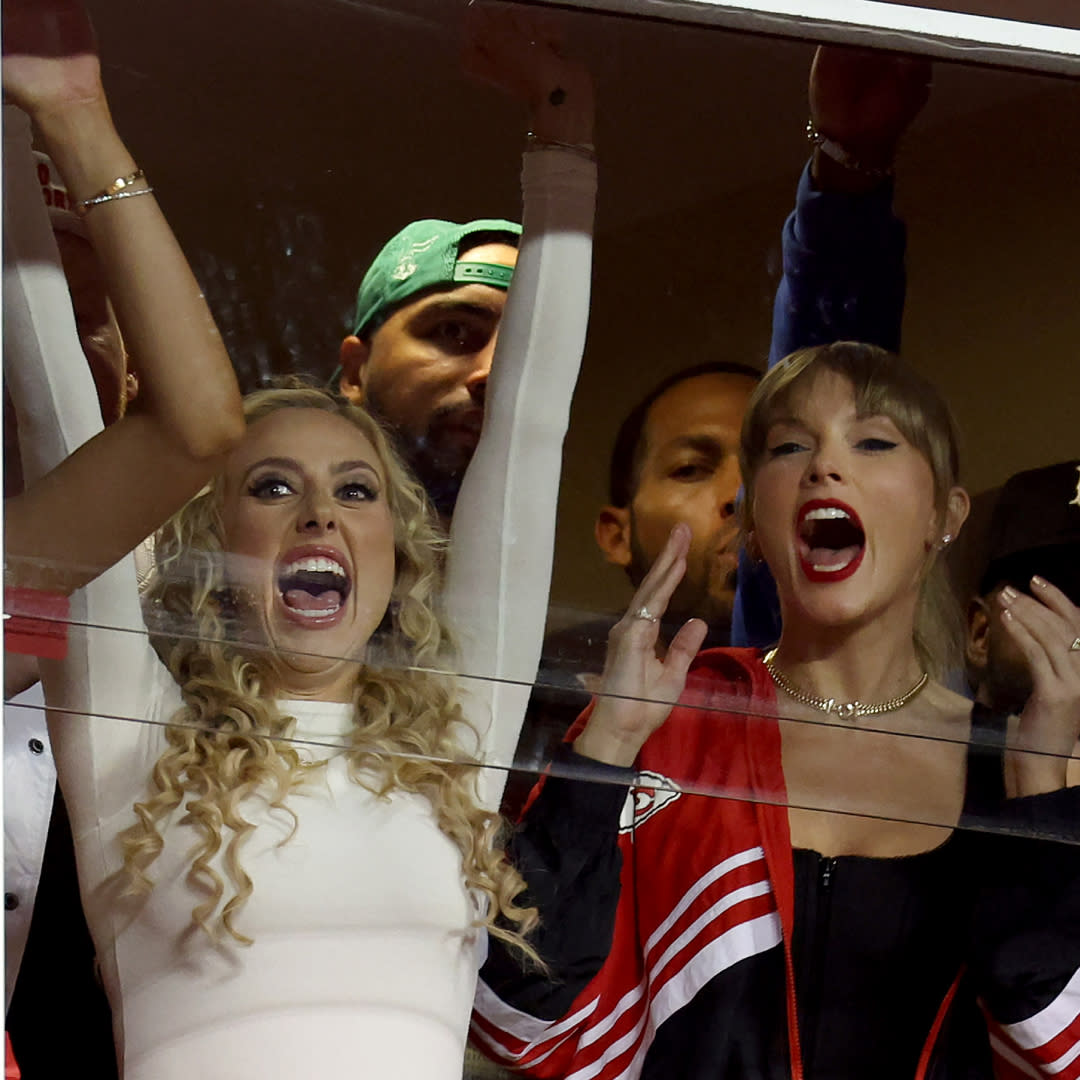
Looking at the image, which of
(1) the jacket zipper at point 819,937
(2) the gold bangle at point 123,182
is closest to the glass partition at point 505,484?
(2) the gold bangle at point 123,182

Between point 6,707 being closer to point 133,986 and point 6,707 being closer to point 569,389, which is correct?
point 133,986

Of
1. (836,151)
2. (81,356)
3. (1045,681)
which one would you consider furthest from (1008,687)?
(81,356)

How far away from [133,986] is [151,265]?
45cm

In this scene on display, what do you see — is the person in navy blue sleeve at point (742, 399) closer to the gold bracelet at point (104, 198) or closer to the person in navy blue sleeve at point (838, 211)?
the person in navy blue sleeve at point (838, 211)

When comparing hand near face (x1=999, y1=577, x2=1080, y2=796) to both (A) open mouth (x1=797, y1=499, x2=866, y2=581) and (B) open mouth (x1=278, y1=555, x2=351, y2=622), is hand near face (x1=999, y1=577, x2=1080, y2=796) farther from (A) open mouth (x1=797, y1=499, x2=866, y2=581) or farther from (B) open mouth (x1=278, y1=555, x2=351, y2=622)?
(B) open mouth (x1=278, y1=555, x2=351, y2=622)

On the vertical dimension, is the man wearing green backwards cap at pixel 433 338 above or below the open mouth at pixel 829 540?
above

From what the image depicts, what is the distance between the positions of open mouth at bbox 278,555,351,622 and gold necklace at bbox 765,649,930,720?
0.27 meters

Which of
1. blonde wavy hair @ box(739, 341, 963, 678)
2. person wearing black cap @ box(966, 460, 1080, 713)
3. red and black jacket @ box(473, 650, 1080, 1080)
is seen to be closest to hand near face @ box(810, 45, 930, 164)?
blonde wavy hair @ box(739, 341, 963, 678)

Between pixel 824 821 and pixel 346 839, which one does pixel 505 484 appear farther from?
pixel 824 821

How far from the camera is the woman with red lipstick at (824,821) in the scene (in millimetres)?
912

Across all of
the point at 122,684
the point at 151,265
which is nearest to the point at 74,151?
the point at 151,265

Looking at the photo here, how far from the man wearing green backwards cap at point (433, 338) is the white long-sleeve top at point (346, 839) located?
1 cm

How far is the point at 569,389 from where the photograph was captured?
88 cm

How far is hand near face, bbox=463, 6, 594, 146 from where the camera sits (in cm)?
84
